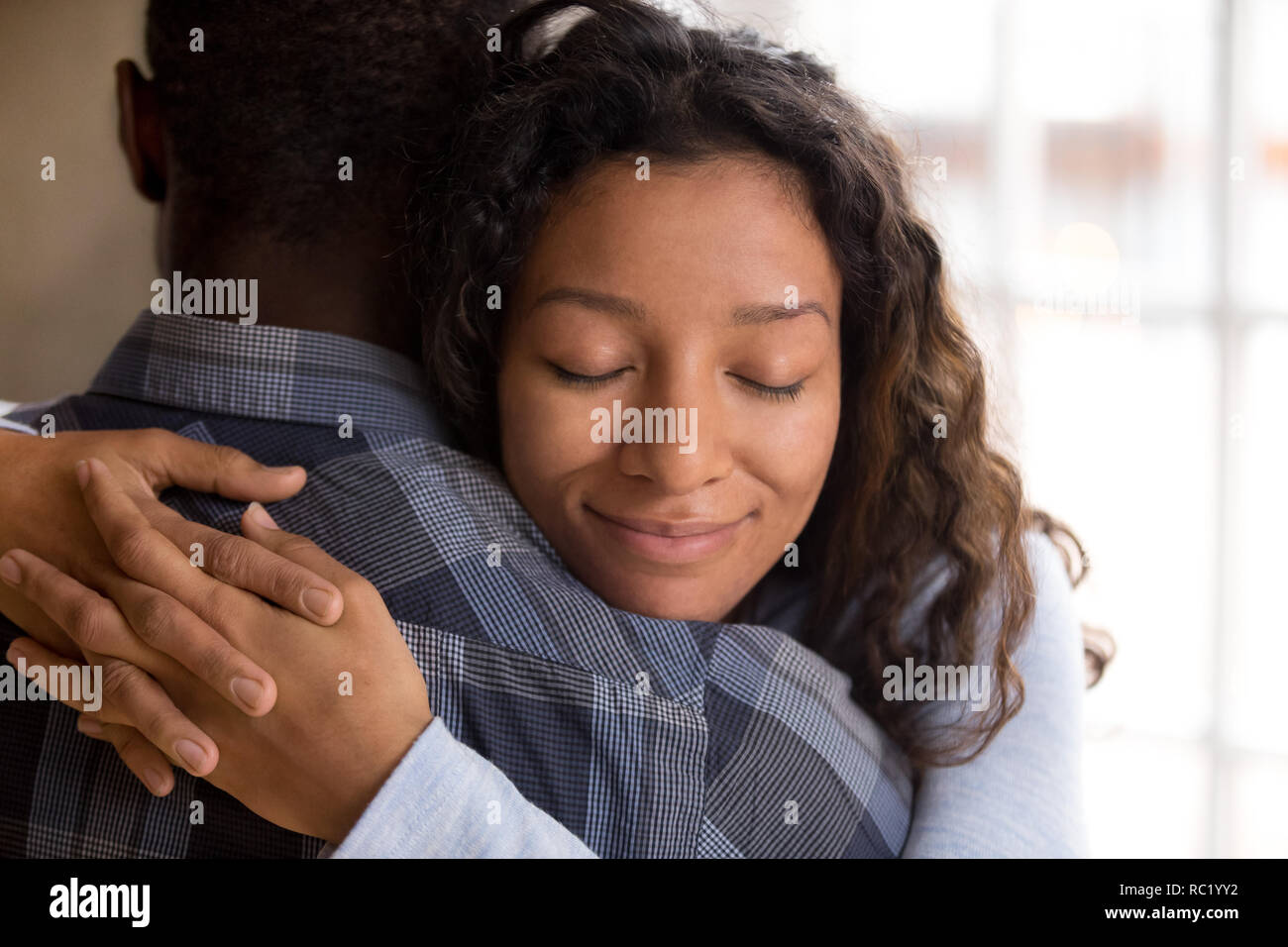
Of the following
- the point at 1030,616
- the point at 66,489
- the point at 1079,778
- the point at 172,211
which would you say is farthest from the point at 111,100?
the point at 1079,778

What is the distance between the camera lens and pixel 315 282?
3.20ft

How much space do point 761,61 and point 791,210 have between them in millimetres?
149

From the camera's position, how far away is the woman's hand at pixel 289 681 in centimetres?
73

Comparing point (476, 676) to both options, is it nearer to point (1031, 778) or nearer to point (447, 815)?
point (447, 815)

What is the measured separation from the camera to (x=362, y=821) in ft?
2.35

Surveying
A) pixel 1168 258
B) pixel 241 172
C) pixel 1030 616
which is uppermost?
pixel 241 172

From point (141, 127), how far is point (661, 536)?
2.13ft

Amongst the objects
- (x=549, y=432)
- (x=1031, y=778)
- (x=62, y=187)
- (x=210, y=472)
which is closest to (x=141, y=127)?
(x=62, y=187)

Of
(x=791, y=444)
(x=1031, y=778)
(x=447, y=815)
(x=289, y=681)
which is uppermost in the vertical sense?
(x=791, y=444)

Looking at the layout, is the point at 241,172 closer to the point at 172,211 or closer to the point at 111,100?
the point at 172,211

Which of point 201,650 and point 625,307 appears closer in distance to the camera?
point 201,650

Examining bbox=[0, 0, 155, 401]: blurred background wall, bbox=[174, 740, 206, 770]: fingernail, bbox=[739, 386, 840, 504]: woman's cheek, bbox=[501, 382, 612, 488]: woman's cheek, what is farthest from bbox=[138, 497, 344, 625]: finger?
bbox=[0, 0, 155, 401]: blurred background wall

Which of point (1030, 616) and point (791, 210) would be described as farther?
point (1030, 616)

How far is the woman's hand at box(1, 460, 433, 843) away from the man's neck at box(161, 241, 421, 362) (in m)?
0.27
